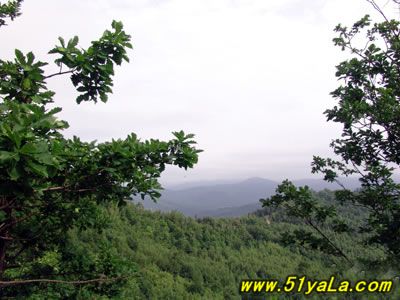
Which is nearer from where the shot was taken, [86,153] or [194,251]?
[86,153]

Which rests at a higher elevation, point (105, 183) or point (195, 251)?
point (105, 183)

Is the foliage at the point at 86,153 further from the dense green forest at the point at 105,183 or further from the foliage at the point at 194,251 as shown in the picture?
the foliage at the point at 194,251

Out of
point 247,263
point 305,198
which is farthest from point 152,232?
point 305,198

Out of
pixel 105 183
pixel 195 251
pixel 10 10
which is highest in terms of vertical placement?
pixel 10 10

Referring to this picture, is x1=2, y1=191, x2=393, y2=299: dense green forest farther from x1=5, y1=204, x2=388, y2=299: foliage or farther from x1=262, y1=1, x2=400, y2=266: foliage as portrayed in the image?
x1=262, y1=1, x2=400, y2=266: foliage

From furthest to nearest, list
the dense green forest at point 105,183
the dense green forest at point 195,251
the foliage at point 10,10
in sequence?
the dense green forest at point 195,251, the foliage at point 10,10, the dense green forest at point 105,183

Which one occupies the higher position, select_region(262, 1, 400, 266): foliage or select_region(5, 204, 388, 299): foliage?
select_region(262, 1, 400, 266): foliage

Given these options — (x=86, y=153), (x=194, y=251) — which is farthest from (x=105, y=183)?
(x=194, y=251)

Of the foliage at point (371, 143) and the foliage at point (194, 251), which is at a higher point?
the foliage at point (371, 143)

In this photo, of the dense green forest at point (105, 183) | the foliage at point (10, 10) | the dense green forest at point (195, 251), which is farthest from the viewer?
the dense green forest at point (195, 251)

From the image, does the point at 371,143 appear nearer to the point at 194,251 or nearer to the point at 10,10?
the point at 10,10

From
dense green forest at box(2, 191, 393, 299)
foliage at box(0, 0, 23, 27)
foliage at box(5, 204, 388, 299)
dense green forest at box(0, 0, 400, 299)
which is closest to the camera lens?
dense green forest at box(0, 0, 400, 299)

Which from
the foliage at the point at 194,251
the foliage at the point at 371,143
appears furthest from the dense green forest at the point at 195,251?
the foliage at the point at 371,143

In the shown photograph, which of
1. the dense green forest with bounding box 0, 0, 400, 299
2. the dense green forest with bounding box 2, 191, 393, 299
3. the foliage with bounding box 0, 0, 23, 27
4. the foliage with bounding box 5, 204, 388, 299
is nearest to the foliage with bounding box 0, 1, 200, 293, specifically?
the dense green forest with bounding box 0, 0, 400, 299
